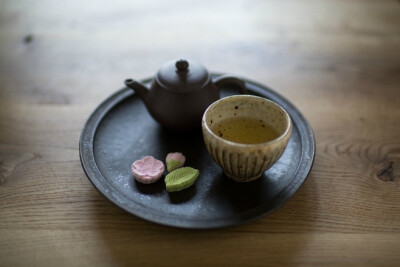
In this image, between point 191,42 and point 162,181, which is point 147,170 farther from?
point 191,42

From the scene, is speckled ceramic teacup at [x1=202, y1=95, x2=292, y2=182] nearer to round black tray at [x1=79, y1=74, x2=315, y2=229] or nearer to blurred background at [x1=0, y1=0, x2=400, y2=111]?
round black tray at [x1=79, y1=74, x2=315, y2=229]

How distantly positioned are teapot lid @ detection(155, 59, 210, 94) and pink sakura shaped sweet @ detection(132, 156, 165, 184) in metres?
0.16

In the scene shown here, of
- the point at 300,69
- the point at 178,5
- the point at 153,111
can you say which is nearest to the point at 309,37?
the point at 300,69

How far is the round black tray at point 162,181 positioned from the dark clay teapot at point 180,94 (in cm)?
6

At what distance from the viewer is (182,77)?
0.82 meters

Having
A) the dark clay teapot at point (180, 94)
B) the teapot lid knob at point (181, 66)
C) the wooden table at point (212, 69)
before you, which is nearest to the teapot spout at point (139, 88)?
the dark clay teapot at point (180, 94)

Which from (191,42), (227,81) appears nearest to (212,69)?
(191,42)

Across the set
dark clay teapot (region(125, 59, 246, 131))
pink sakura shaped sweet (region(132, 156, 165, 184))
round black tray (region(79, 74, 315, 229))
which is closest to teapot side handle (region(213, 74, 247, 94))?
dark clay teapot (region(125, 59, 246, 131))

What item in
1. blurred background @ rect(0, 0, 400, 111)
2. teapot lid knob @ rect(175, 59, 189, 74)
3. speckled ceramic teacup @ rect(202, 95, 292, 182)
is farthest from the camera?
Answer: blurred background @ rect(0, 0, 400, 111)

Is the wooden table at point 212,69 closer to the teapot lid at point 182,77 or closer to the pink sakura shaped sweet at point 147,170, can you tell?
the pink sakura shaped sweet at point 147,170

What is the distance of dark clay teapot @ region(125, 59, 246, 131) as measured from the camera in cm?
82

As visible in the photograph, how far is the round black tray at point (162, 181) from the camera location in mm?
695

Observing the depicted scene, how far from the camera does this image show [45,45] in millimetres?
1292

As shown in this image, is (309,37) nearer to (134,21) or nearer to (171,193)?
(134,21)
